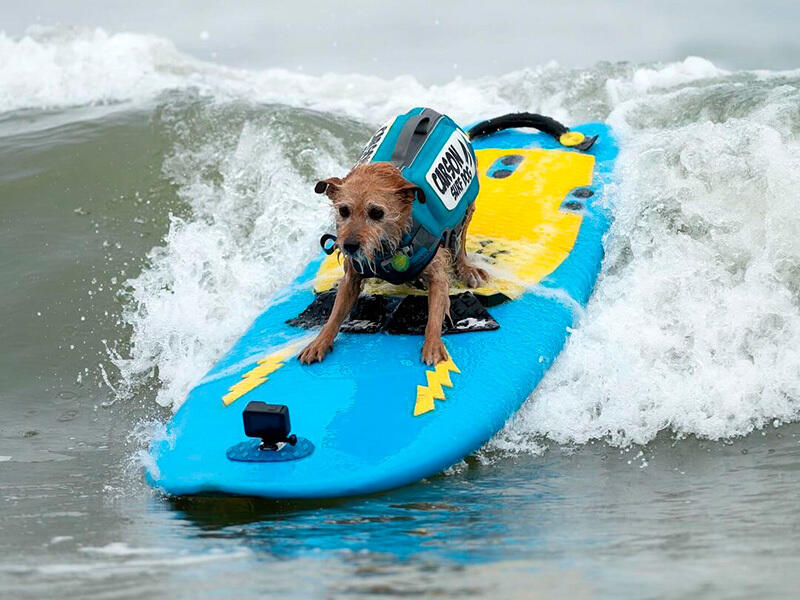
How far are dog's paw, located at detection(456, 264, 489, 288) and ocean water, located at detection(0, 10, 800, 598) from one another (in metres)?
0.59

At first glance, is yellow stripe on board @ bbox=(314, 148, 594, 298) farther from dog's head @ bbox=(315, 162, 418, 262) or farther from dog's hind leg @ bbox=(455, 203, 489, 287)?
dog's head @ bbox=(315, 162, 418, 262)

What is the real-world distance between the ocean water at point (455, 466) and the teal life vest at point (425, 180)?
87cm

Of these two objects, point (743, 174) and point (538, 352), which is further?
point (743, 174)

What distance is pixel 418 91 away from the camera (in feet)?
39.5

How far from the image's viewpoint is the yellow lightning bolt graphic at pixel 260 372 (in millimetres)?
4363

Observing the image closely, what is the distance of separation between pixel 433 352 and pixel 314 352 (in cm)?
56

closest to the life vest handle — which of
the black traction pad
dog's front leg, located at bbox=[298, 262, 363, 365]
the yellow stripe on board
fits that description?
the yellow stripe on board

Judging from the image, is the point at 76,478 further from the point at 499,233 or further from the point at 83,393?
the point at 499,233

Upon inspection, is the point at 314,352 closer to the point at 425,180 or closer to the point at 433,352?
the point at 433,352

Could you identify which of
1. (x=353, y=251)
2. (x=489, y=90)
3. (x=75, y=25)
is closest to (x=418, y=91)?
(x=489, y=90)

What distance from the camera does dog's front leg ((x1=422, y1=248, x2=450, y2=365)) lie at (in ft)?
14.7

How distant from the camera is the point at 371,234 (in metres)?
4.17

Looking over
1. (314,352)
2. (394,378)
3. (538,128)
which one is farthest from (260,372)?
(538,128)

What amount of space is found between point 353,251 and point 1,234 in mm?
3977
